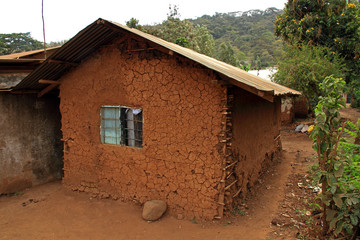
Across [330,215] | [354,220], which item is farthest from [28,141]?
[354,220]

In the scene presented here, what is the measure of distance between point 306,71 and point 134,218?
36.3ft

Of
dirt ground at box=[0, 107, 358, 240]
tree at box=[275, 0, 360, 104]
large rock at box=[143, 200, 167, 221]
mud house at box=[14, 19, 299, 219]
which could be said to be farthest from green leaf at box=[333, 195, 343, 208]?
tree at box=[275, 0, 360, 104]

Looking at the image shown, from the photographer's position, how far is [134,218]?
5.40 m

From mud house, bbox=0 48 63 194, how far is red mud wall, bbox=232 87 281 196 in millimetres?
5475

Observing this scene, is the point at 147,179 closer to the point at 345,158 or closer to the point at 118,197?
the point at 118,197

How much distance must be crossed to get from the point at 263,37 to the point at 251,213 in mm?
50910

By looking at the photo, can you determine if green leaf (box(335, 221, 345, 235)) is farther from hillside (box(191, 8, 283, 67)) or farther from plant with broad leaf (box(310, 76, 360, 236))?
hillside (box(191, 8, 283, 67))

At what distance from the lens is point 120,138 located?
609 centimetres

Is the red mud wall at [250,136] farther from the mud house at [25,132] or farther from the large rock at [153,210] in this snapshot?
the mud house at [25,132]

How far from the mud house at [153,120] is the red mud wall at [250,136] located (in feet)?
0.08

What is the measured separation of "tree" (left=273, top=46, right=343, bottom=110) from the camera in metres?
12.5

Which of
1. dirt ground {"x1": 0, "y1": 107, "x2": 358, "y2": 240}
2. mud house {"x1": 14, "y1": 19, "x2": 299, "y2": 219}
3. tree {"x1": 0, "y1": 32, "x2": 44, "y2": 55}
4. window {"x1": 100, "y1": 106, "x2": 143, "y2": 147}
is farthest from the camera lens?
tree {"x1": 0, "y1": 32, "x2": 44, "y2": 55}

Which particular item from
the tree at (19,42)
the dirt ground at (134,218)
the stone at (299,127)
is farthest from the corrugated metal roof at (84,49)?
the tree at (19,42)

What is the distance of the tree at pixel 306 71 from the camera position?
12477mm
